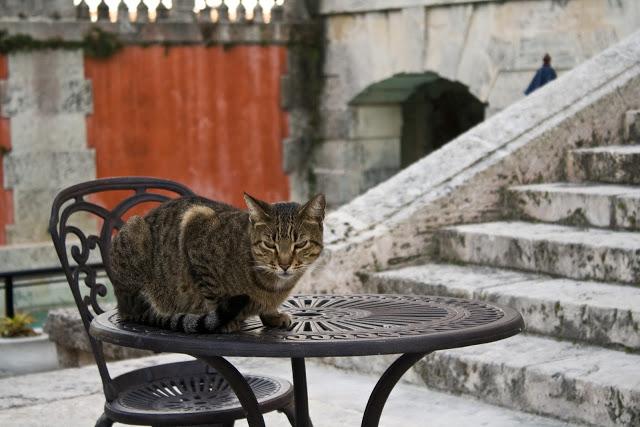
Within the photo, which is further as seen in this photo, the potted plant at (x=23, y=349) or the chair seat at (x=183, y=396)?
the potted plant at (x=23, y=349)

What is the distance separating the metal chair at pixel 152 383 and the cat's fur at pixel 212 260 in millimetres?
185

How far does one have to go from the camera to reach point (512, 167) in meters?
5.88

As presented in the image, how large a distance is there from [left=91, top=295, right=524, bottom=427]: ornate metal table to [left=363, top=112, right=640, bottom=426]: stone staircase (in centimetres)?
106

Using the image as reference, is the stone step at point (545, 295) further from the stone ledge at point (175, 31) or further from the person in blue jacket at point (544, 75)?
the stone ledge at point (175, 31)

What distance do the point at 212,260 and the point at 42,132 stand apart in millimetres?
9052

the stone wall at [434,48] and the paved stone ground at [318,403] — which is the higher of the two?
the stone wall at [434,48]

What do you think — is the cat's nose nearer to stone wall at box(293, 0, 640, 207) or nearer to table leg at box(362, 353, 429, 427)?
table leg at box(362, 353, 429, 427)

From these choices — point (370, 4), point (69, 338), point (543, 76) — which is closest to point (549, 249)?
point (69, 338)

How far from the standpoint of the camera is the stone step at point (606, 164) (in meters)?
5.66

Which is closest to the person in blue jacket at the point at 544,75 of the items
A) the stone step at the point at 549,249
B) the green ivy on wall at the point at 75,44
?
the stone step at the point at 549,249

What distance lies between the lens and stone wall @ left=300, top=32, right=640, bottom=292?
18.1 ft

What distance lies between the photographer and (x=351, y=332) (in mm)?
2873

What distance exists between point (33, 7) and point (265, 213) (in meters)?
9.15

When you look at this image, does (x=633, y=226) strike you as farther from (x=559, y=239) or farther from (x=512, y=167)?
(x=512, y=167)
